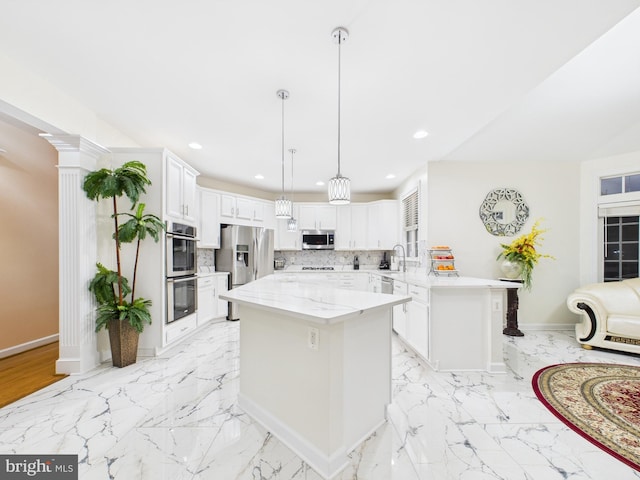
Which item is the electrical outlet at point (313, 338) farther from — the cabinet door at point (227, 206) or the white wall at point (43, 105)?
the cabinet door at point (227, 206)

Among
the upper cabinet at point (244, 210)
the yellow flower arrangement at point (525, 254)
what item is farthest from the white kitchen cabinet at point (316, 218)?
the yellow flower arrangement at point (525, 254)

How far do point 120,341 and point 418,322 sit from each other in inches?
129

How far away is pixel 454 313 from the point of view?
278 cm

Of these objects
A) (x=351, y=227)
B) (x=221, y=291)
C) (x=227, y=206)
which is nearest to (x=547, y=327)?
(x=351, y=227)

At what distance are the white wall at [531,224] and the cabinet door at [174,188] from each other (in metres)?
3.56

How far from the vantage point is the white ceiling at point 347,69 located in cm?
160

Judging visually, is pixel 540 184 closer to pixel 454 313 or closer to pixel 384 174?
pixel 384 174

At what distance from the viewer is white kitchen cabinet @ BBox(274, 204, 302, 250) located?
5945 mm

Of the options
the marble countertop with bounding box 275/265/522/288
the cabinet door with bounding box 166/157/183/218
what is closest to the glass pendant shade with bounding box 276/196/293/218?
the marble countertop with bounding box 275/265/522/288

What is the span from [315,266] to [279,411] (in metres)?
4.40

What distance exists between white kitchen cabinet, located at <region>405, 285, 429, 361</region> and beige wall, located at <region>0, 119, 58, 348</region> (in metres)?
4.79

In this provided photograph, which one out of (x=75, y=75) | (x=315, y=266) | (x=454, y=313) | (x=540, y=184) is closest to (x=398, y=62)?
(x=454, y=313)

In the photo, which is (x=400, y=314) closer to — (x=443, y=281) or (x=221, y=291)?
(x=443, y=281)

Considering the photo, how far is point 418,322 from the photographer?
121 inches
